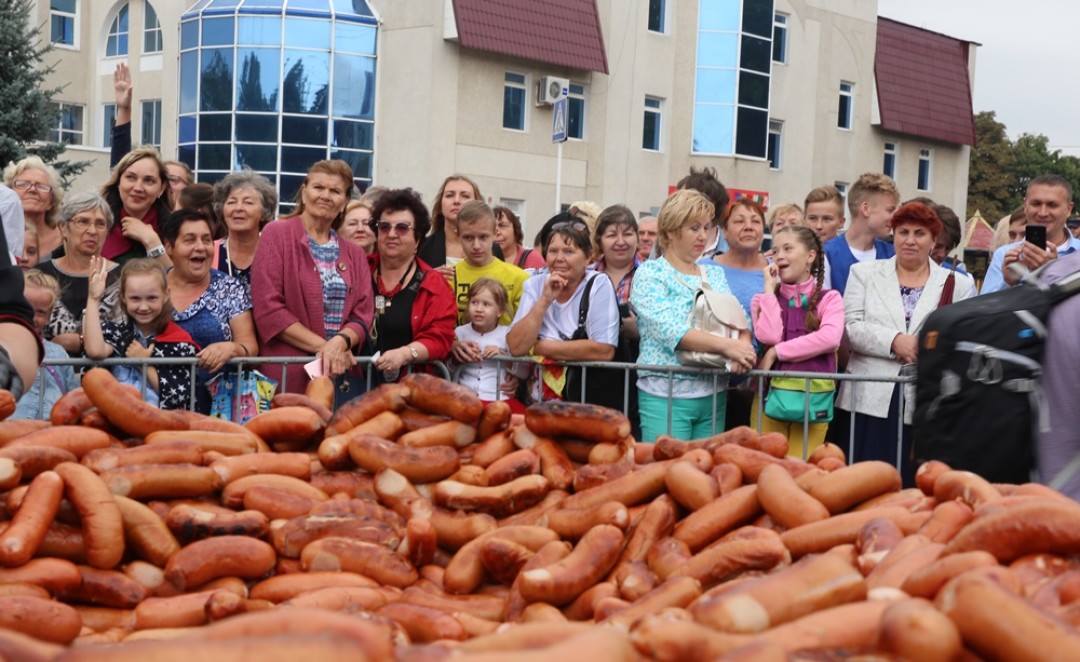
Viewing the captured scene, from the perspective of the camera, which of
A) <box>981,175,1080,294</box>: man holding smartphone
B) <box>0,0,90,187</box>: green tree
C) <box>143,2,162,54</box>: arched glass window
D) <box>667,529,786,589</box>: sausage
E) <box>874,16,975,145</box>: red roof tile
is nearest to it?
<box>667,529,786,589</box>: sausage

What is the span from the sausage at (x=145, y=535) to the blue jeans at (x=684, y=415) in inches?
140

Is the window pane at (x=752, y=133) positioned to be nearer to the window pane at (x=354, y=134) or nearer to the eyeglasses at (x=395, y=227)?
the window pane at (x=354, y=134)

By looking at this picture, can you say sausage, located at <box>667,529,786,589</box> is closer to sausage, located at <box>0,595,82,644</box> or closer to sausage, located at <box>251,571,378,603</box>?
sausage, located at <box>251,571,378,603</box>

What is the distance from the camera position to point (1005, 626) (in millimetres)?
1621

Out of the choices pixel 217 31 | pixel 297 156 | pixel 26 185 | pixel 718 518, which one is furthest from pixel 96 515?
pixel 217 31

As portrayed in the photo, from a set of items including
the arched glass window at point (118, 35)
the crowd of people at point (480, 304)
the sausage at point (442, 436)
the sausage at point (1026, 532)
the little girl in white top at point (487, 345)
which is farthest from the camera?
the arched glass window at point (118, 35)

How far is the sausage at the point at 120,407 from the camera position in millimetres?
3340

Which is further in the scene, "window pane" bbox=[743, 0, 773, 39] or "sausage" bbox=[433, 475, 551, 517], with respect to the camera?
"window pane" bbox=[743, 0, 773, 39]

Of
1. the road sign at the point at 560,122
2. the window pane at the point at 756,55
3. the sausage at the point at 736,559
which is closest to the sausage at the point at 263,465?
the sausage at the point at 736,559

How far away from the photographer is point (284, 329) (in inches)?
243

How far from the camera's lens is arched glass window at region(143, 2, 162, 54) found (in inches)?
1300

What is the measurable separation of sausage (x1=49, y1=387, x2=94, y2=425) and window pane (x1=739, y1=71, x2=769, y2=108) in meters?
29.7

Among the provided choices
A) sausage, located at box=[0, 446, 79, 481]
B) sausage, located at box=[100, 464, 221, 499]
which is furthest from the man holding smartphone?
sausage, located at box=[0, 446, 79, 481]

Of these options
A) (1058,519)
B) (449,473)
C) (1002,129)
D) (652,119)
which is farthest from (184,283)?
(1002,129)
